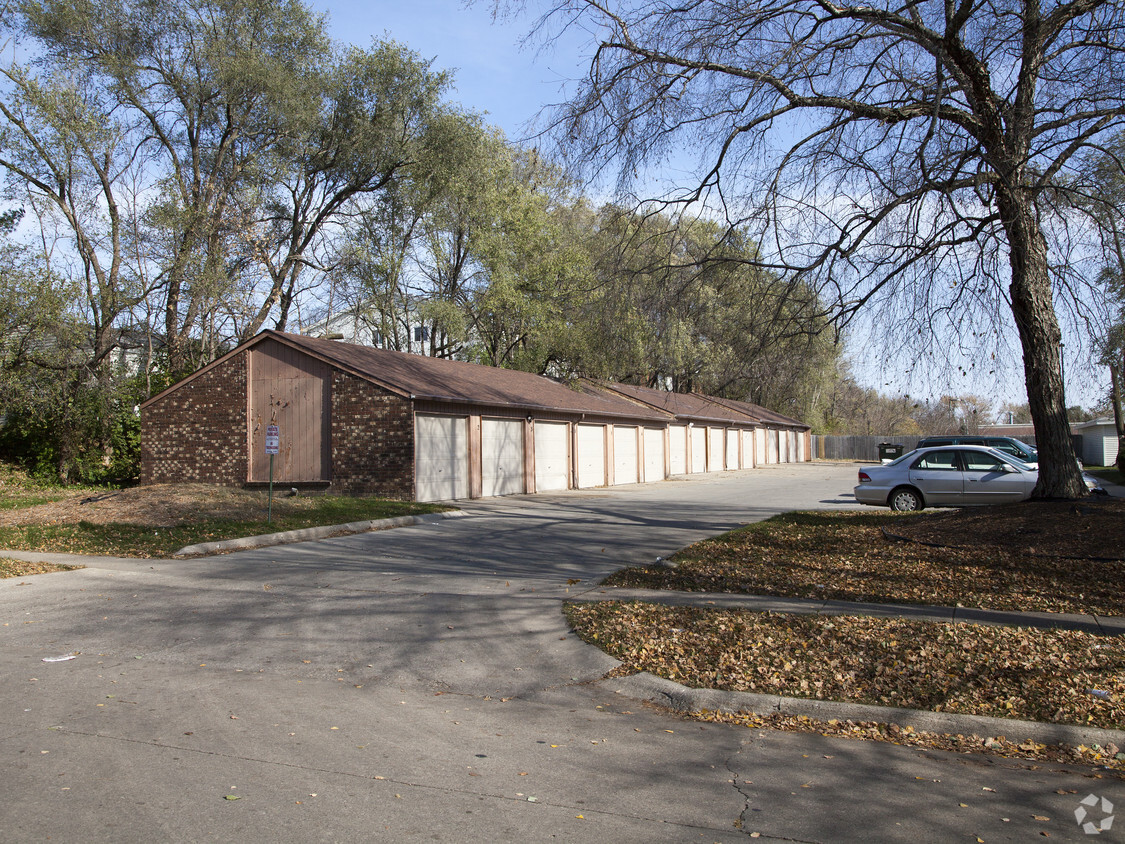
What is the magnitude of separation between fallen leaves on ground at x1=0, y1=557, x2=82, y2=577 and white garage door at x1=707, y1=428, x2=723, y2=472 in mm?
34813

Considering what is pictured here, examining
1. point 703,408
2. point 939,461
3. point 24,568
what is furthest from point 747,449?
point 24,568

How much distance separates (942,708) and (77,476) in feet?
99.3

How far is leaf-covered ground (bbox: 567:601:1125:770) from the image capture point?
562 centimetres

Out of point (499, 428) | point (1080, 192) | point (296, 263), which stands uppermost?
point (296, 263)

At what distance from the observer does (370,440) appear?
2194 cm

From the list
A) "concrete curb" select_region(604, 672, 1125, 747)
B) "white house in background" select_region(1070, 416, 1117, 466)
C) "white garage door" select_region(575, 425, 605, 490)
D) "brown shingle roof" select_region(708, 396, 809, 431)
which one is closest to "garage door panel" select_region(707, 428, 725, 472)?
"brown shingle roof" select_region(708, 396, 809, 431)

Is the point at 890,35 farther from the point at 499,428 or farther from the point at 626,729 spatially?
the point at 499,428

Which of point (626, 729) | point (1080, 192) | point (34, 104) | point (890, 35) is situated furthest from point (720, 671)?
point (34, 104)

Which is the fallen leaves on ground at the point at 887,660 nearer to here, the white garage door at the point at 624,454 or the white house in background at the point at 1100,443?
the white garage door at the point at 624,454

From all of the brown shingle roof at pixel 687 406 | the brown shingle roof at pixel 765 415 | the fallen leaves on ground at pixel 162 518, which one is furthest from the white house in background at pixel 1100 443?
the fallen leaves on ground at pixel 162 518

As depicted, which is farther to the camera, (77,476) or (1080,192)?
(77,476)

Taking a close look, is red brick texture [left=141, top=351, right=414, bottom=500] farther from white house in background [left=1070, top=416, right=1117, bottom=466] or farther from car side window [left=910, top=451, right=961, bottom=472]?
white house in background [left=1070, top=416, right=1117, bottom=466]

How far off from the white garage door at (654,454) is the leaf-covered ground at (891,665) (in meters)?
26.9

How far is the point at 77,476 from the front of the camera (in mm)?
28734
